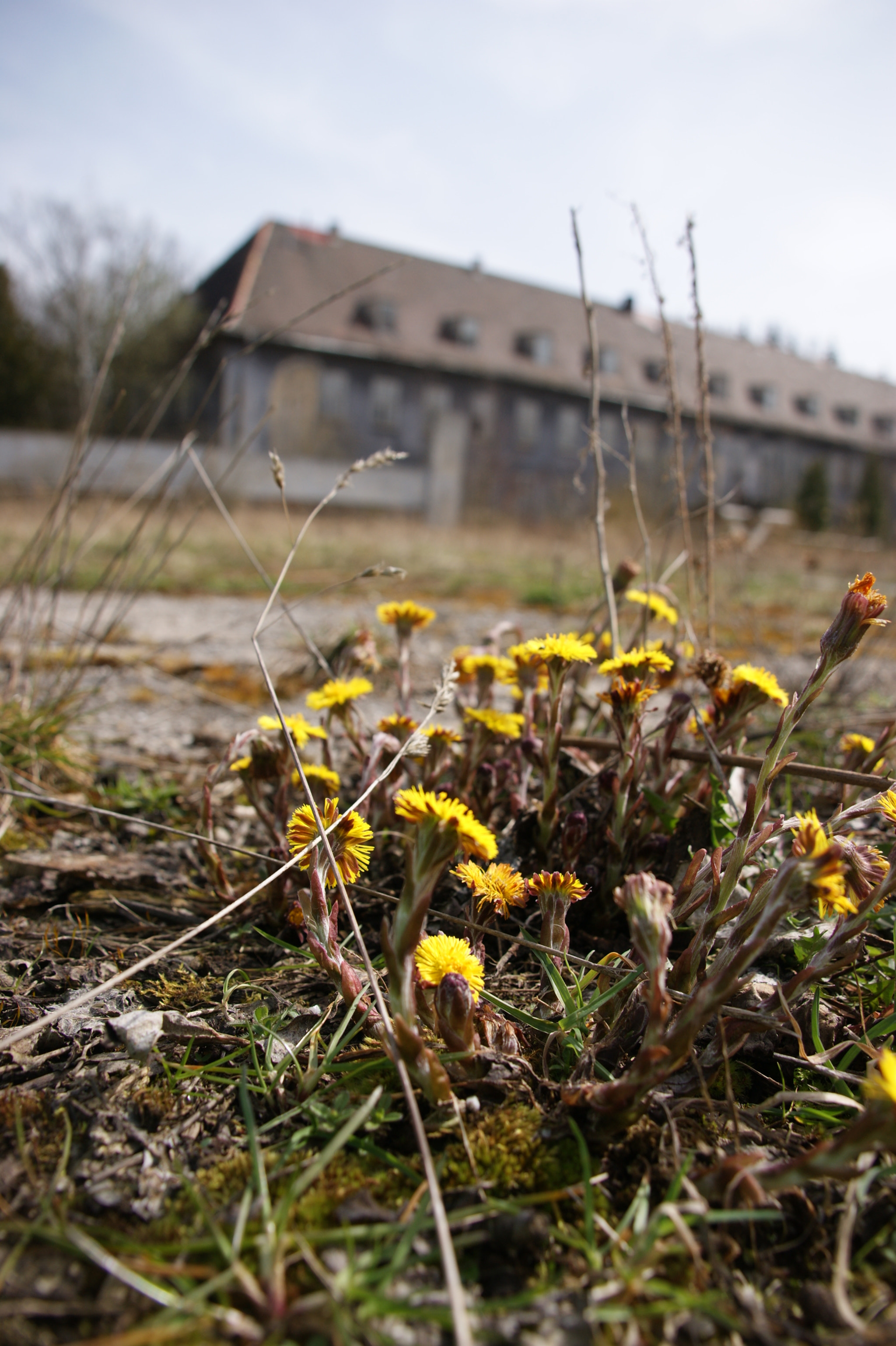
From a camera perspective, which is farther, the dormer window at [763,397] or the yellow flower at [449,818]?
the dormer window at [763,397]

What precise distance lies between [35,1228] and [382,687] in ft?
6.33

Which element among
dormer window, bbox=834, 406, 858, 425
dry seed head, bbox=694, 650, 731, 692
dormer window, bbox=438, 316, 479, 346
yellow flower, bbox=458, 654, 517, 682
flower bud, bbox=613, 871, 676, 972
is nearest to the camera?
flower bud, bbox=613, 871, 676, 972

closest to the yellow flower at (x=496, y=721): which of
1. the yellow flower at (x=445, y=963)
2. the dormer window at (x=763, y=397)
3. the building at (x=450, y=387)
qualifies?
the yellow flower at (x=445, y=963)

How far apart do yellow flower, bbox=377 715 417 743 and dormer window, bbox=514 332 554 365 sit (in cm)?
2212

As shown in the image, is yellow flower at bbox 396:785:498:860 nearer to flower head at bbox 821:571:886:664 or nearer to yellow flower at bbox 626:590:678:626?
flower head at bbox 821:571:886:664

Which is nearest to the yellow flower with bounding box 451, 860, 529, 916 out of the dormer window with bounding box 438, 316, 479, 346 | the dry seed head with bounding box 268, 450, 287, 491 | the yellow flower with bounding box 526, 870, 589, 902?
the yellow flower with bounding box 526, 870, 589, 902

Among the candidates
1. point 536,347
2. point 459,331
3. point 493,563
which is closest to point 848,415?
point 536,347

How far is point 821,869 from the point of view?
0.67 metres

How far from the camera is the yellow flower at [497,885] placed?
35.2 inches

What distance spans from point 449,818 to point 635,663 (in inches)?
19.0

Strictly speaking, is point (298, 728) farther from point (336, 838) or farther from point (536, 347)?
point (536, 347)

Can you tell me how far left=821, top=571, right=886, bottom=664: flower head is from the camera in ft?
2.79

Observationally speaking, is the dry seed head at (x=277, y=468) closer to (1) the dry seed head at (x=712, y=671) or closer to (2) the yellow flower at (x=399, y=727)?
(2) the yellow flower at (x=399, y=727)

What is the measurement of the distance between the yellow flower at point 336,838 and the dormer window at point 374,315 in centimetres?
2041
